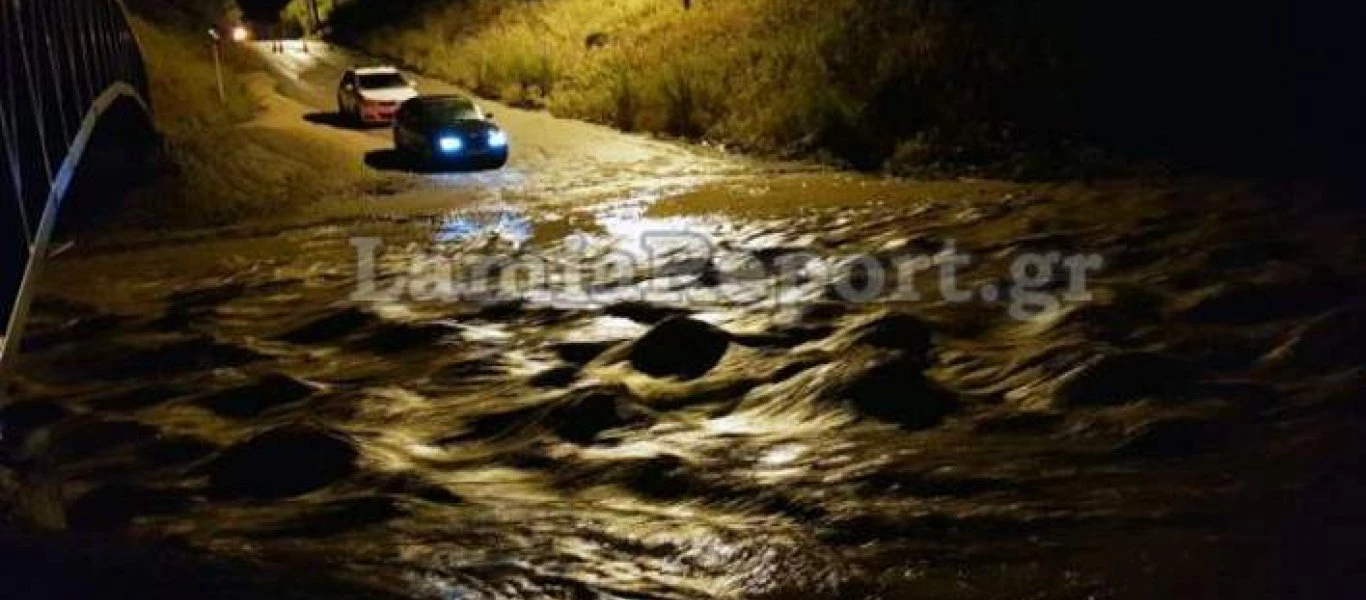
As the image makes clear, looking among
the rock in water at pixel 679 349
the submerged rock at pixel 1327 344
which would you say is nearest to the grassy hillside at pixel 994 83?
the submerged rock at pixel 1327 344

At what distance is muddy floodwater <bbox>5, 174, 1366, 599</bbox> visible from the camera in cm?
640

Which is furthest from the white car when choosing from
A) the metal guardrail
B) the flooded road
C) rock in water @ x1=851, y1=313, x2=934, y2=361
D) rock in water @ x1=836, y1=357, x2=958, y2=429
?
rock in water @ x1=836, y1=357, x2=958, y2=429

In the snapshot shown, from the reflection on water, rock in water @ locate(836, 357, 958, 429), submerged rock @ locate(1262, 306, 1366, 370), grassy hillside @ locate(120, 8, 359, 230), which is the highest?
grassy hillside @ locate(120, 8, 359, 230)

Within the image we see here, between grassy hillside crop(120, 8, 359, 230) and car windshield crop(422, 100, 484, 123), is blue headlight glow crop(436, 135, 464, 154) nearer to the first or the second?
car windshield crop(422, 100, 484, 123)

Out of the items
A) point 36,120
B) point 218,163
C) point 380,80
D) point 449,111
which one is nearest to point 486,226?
point 218,163

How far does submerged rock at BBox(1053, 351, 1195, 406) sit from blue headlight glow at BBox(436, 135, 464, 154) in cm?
1818

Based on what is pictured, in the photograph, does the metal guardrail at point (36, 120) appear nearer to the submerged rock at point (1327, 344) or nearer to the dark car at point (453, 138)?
the submerged rock at point (1327, 344)

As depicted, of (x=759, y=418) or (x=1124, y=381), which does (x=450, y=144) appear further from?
(x=1124, y=381)

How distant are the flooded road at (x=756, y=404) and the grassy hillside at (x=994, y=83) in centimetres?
325

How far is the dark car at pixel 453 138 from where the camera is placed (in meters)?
25.8

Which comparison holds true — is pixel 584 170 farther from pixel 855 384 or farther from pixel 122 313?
pixel 855 384

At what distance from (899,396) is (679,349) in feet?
7.70

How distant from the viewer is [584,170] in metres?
24.9

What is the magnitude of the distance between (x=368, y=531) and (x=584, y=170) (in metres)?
17.8
